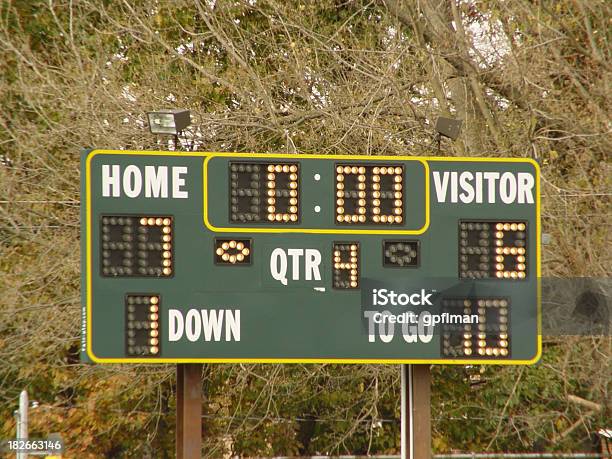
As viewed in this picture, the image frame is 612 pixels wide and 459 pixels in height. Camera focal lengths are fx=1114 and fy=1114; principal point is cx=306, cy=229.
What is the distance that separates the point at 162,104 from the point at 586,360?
618 centimetres

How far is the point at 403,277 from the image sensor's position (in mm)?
8008

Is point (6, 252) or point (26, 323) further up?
point (6, 252)

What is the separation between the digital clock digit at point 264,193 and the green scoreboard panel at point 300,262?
0.03 ft

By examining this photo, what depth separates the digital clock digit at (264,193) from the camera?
26.0ft

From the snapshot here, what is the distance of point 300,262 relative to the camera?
7910mm

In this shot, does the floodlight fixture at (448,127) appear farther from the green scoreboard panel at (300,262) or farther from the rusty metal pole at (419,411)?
the rusty metal pole at (419,411)

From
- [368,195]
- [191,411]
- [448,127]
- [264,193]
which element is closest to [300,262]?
[264,193]

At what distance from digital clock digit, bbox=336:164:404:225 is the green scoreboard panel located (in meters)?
0.01

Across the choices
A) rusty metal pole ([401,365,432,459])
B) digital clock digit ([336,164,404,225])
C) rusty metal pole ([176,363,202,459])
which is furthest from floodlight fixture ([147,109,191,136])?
rusty metal pole ([401,365,432,459])

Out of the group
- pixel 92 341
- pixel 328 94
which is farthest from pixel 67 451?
pixel 92 341

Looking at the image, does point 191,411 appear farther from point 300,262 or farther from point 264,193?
point 264,193

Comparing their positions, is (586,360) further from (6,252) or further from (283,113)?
(6,252)

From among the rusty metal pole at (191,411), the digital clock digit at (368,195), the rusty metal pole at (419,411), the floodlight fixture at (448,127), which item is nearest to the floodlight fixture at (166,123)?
the digital clock digit at (368,195)

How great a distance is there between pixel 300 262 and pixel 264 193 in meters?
0.55
